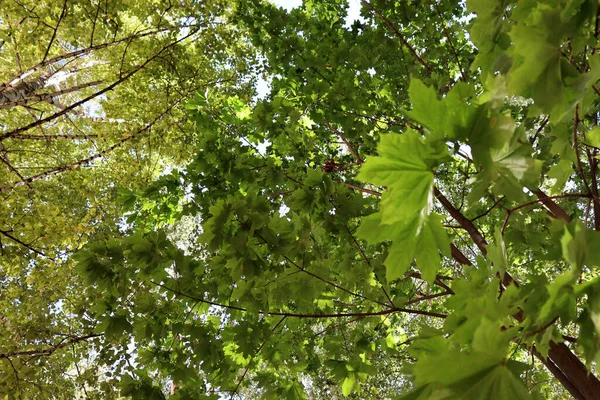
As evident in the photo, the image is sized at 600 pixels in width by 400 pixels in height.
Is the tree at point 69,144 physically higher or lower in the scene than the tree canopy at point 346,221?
higher

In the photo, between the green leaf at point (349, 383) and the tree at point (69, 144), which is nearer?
the green leaf at point (349, 383)

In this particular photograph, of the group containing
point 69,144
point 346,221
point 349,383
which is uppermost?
point 69,144

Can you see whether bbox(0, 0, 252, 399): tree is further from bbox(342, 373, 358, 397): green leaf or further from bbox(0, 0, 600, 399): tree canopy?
bbox(342, 373, 358, 397): green leaf

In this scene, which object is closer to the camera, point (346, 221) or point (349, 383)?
point (346, 221)

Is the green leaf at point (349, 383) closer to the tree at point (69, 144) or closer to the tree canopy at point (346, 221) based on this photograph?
the tree canopy at point (346, 221)

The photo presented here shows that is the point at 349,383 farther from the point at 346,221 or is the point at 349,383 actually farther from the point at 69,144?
the point at 69,144

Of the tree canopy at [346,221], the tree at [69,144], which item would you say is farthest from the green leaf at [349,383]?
the tree at [69,144]

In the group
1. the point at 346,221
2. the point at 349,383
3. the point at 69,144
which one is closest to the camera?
the point at 346,221

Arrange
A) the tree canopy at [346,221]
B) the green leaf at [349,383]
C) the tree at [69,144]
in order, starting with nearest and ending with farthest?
the tree canopy at [346,221]
the green leaf at [349,383]
the tree at [69,144]

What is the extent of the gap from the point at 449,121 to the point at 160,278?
1.51 m

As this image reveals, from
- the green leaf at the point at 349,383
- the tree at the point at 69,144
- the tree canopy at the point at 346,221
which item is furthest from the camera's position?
the tree at the point at 69,144

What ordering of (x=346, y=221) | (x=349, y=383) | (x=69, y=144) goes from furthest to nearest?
(x=69, y=144) < (x=349, y=383) < (x=346, y=221)

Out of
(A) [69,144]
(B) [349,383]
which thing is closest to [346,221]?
(B) [349,383]

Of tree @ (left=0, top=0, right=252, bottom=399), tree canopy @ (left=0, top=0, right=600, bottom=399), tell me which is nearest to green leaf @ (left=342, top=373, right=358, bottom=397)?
tree canopy @ (left=0, top=0, right=600, bottom=399)
